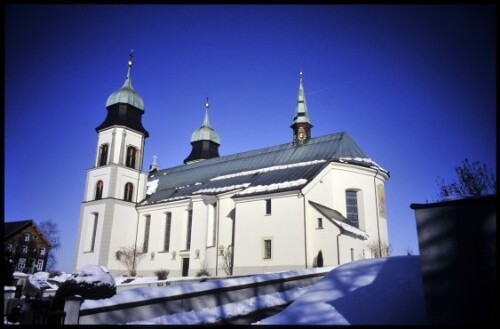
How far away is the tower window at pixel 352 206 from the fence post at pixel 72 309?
21121mm

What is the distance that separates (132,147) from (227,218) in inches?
→ 585

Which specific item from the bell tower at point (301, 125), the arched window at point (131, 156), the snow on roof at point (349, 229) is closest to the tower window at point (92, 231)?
the arched window at point (131, 156)

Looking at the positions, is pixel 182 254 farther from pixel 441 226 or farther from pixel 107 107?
pixel 441 226

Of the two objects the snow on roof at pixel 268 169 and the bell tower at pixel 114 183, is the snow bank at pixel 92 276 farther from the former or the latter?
the bell tower at pixel 114 183

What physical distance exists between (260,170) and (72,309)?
25.8 metres

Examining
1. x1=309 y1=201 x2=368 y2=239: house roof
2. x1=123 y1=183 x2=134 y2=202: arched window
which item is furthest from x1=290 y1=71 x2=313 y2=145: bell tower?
x1=123 y1=183 x2=134 y2=202: arched window

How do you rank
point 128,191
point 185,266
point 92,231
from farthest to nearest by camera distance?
1. point 128,191
2. point 92,231
3. point 185,266

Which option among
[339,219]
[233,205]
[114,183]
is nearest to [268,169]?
[233,205]

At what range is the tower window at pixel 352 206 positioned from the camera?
24719 mm

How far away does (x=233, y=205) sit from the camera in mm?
26891

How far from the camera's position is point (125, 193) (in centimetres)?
3491

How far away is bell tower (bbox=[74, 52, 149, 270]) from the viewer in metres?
32.5

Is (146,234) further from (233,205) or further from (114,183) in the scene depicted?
(233,205)

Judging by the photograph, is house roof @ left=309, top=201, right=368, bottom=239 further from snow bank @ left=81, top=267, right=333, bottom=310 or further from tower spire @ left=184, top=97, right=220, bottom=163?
tower spire @ left=184, top=97, right=220, bottom=163
